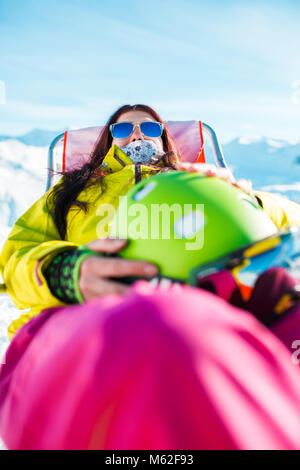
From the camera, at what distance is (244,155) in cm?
1434

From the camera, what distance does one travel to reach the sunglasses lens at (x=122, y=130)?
155 cm

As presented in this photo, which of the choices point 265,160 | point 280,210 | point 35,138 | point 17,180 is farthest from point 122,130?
point 265,160

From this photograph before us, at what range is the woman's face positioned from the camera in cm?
156

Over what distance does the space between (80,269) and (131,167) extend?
1.99 ft

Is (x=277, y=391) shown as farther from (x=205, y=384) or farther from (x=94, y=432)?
(x=94, y=432)

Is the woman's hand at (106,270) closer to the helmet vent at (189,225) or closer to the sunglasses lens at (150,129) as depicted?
the helmet vent at (189,225)

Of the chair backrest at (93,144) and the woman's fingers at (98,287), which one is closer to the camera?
the woman's fingers at (98,287)

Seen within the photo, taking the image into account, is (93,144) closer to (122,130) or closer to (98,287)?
(122,130)

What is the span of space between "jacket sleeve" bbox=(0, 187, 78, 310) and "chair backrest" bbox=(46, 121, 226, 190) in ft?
3.27

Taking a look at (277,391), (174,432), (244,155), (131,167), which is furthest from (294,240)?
(244,155)

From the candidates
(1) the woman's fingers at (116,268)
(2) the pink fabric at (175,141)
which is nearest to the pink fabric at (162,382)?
(1) the woman's fingers at (116,268)

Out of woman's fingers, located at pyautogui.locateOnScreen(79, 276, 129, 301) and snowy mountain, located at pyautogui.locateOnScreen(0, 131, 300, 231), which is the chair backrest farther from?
woman's fingers, located at pyautogui.locateOnScreen(79, 276, 129, 301)

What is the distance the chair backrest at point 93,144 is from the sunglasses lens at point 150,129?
1.69ft

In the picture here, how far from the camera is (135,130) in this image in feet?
5.19
